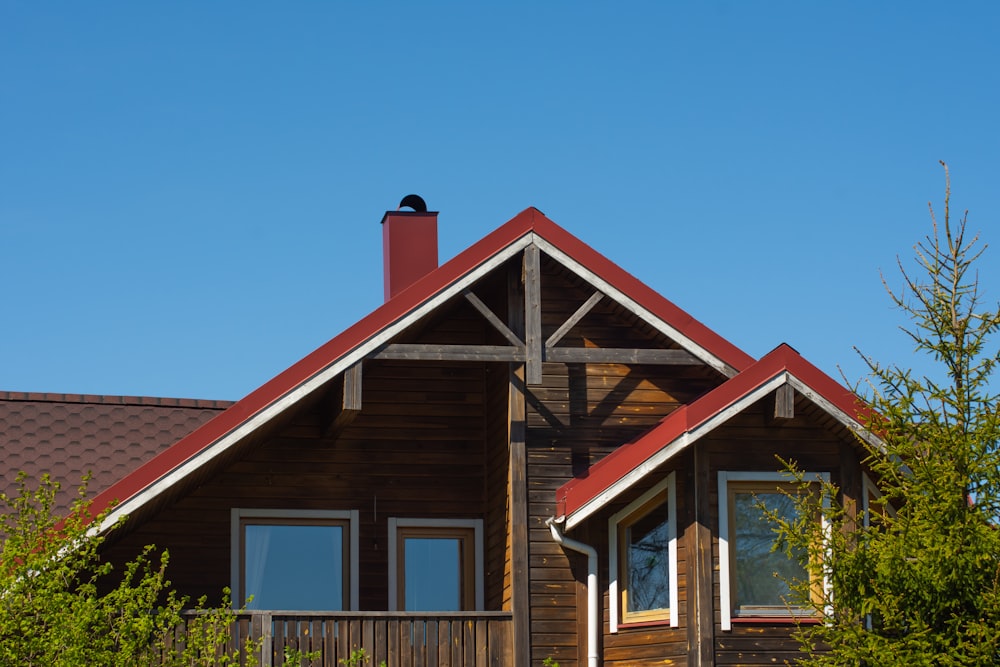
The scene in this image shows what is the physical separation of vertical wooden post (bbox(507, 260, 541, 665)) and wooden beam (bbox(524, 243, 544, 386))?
117 millimetres

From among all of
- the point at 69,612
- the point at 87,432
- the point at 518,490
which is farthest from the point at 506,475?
the point at 69,612

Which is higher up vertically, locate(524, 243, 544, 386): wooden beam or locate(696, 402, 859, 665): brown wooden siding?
locate(524, 243, 544, 386): wooden beam

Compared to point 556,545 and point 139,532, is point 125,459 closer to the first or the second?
point 139,532

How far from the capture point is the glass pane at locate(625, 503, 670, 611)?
15.4m

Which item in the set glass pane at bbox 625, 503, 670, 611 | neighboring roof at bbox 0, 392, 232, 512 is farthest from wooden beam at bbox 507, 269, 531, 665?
neighboring roof at bbox 0, 392, 232, 512

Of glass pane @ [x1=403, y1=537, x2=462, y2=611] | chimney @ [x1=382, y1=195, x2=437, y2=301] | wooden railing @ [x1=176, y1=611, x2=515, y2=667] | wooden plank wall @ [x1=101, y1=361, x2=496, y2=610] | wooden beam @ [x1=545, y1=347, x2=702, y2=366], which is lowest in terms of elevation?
wooden railing @ [x1=176, y1=611, x2=515, y2=667]

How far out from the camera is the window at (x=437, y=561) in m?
17.6

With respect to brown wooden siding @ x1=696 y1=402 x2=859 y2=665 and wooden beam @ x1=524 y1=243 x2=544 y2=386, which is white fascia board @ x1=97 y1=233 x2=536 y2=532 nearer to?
wooden beam @ x1=524 y1=243 x2=544 y2=386

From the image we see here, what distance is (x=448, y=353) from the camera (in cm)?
1580

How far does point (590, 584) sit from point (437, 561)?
257 centimetres

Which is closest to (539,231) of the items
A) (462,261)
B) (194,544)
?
(462,261)

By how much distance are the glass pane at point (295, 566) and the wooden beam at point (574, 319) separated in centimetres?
358

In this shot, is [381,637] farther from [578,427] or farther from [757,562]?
[757,562]

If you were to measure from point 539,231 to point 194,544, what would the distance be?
17.2 ft
